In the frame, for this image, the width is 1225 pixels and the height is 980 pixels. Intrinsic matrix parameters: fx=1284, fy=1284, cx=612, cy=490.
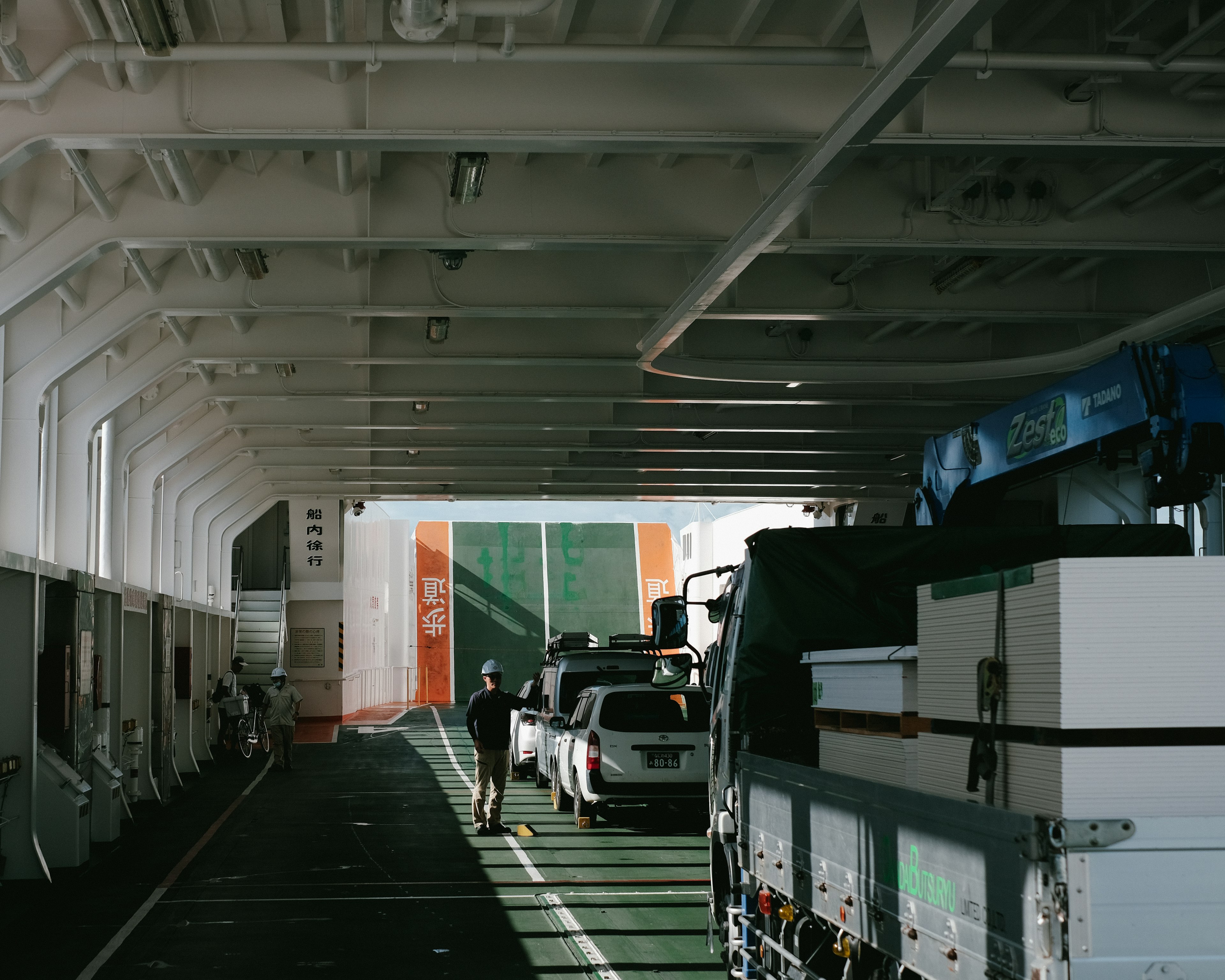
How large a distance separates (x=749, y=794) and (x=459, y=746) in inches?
850

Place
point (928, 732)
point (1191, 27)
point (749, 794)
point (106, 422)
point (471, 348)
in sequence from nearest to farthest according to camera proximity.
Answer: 1. point (928, 732)
2. point (749, 794)
3. point (1191, 27)
4. point (471, 348)
5. point (106, 422)

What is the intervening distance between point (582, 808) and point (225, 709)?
12761 millimetres

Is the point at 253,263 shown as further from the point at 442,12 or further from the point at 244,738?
the point at 244,738

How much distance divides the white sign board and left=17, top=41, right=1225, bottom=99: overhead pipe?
2766 centimetres

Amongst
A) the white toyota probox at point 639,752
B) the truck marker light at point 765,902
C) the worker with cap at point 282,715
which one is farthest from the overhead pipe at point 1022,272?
the worker with cap at point 282,715

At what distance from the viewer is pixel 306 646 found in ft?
114

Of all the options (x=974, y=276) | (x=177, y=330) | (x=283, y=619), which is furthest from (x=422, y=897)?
(x=283, y=619)

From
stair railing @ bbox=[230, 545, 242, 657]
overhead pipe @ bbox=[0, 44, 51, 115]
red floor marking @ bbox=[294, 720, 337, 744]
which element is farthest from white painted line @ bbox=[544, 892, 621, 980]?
stair railing @ bbox=[230, 545, 242, 657]

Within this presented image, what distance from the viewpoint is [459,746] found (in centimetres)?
2764

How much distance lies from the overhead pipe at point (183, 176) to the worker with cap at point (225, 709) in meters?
16.5

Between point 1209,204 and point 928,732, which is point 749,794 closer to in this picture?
point 928,732

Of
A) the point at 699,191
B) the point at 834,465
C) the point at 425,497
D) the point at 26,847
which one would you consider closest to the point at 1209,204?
the point at 699,191

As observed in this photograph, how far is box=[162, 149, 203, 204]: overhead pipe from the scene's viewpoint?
9180 mm

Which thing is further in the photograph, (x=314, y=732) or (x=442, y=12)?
(x=314, y=732)
